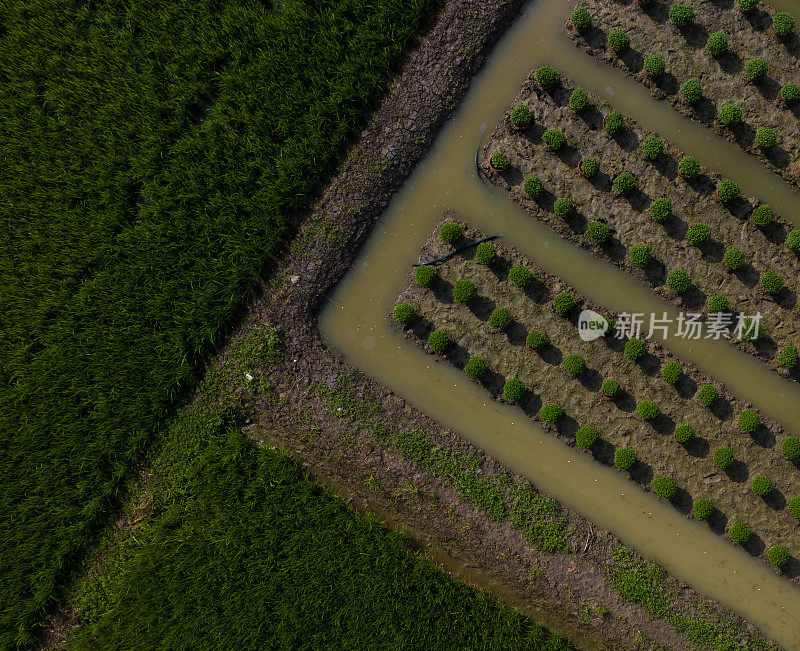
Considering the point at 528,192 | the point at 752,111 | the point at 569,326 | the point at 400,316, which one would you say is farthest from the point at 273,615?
the point at 752,111

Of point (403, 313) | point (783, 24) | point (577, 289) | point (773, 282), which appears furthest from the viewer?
point (577, 289)

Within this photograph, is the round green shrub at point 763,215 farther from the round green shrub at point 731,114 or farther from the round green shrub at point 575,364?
the round green shrub at point 575,364

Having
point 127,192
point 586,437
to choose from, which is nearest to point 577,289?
point 586,437

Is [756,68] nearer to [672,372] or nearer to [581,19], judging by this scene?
[581,19]

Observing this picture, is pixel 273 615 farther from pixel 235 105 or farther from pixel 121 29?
pixel 121 29

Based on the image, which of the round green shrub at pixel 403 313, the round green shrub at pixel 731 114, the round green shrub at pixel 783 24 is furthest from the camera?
the round green shrub at pixel 403 313

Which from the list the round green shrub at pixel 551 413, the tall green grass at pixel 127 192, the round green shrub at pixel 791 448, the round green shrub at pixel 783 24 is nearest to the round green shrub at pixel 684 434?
the round green shrub at pixel 791 448
